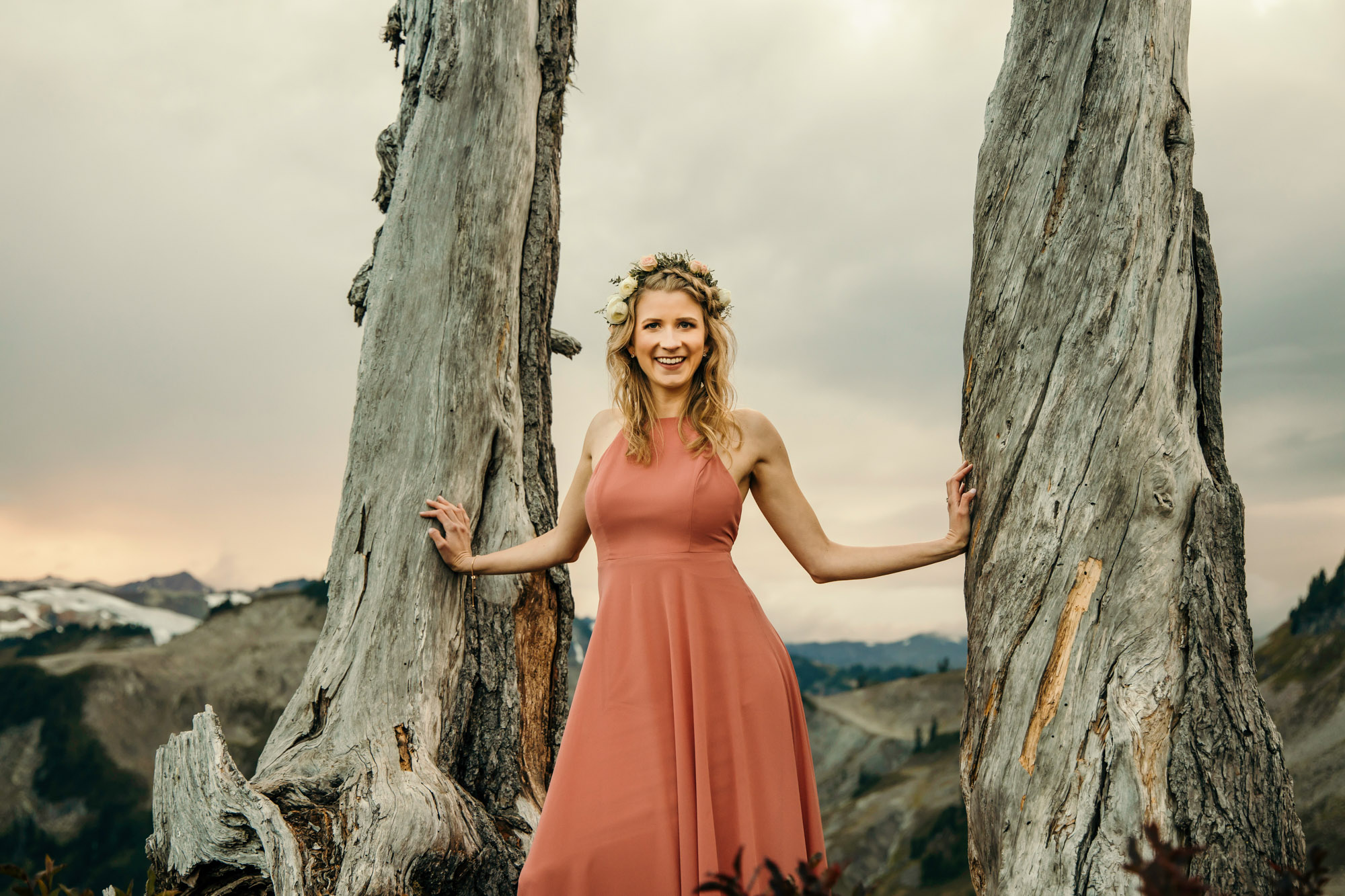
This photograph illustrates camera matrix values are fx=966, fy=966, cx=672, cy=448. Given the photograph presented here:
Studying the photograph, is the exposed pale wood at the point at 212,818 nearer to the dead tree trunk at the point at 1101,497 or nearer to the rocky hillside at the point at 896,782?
the dead tree trunk at the point at 1101,497

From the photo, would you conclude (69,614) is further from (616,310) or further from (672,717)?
(672,717)

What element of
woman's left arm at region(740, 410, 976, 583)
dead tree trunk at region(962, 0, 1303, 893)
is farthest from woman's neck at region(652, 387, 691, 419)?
dead tree trunk at region(962, 0, 1303, 893)

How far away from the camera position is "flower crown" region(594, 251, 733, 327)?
3492 mm

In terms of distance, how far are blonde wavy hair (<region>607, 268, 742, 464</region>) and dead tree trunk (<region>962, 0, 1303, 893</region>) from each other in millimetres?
856

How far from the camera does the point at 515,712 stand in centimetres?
423

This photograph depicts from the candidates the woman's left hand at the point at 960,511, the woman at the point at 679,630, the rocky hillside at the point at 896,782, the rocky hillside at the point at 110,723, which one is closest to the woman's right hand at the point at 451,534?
the woman at the point at 679,630

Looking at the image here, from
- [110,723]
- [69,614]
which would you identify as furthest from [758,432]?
[69,614]

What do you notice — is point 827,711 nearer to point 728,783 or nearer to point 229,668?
point 229,668

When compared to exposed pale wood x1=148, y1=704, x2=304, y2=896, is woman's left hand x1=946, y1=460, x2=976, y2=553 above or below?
above

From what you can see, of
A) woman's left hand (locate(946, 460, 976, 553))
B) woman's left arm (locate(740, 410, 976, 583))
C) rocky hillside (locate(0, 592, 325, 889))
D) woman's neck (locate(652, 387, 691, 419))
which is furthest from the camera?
rocky hillside (locate(0, 592, 325, 889))

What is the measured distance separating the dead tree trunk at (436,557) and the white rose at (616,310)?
1.08 m

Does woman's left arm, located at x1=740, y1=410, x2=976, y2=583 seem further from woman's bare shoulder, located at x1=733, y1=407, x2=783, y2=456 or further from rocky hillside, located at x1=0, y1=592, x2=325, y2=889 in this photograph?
rocky hillside, located at x1=0, y1=592, x2=325, y2=889

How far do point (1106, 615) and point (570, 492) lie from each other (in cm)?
187

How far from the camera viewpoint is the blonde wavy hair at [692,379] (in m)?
3.36
